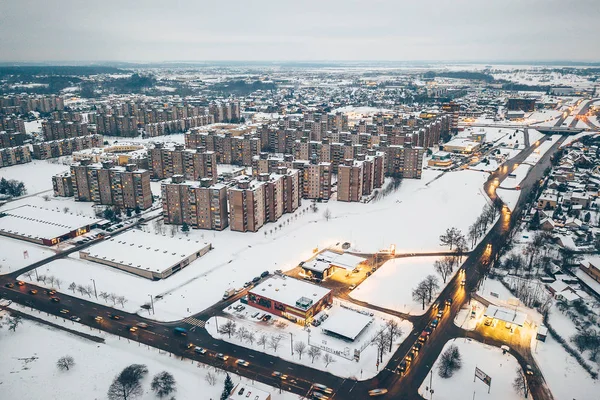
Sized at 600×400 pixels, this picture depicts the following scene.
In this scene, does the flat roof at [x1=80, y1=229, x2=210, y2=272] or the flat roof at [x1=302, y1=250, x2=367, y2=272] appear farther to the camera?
the flat roof at [x1=80, y1=229, x2=210, y2=272]

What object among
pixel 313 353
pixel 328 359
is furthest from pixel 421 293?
pixel 313 353

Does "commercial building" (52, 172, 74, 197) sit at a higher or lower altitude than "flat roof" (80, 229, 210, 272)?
higher

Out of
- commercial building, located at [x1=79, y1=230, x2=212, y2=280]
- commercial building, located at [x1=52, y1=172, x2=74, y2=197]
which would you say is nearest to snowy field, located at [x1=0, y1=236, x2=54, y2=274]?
commercial building, located at [x1=79, y1=230, x2=212, y2=280]

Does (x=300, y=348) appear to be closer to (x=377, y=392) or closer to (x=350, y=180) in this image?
(x=377, y=392)

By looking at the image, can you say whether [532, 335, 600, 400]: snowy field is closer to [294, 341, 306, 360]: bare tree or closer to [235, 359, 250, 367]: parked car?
[294, 341, 306, 360]: bare tree

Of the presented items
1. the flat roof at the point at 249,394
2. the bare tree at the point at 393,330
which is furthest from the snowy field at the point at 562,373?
the flat roof at the point at 249,394

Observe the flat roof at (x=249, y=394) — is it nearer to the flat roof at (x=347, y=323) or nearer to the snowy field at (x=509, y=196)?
the flat roof at (x=347, y=323)

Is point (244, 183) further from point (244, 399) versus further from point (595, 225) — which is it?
point (595, 225)

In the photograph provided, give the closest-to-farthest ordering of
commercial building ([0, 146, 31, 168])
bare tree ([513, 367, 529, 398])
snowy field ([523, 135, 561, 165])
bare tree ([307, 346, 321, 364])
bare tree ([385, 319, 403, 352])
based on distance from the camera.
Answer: bare tree ([513, 367, 529, 398]), bare tree ([307, 346, 321, 364]), bare tree ([385, 319, 403, 352]), commercial building ([0, 146, 31, 168]), snowy field ([523, 135, 561, 165])
